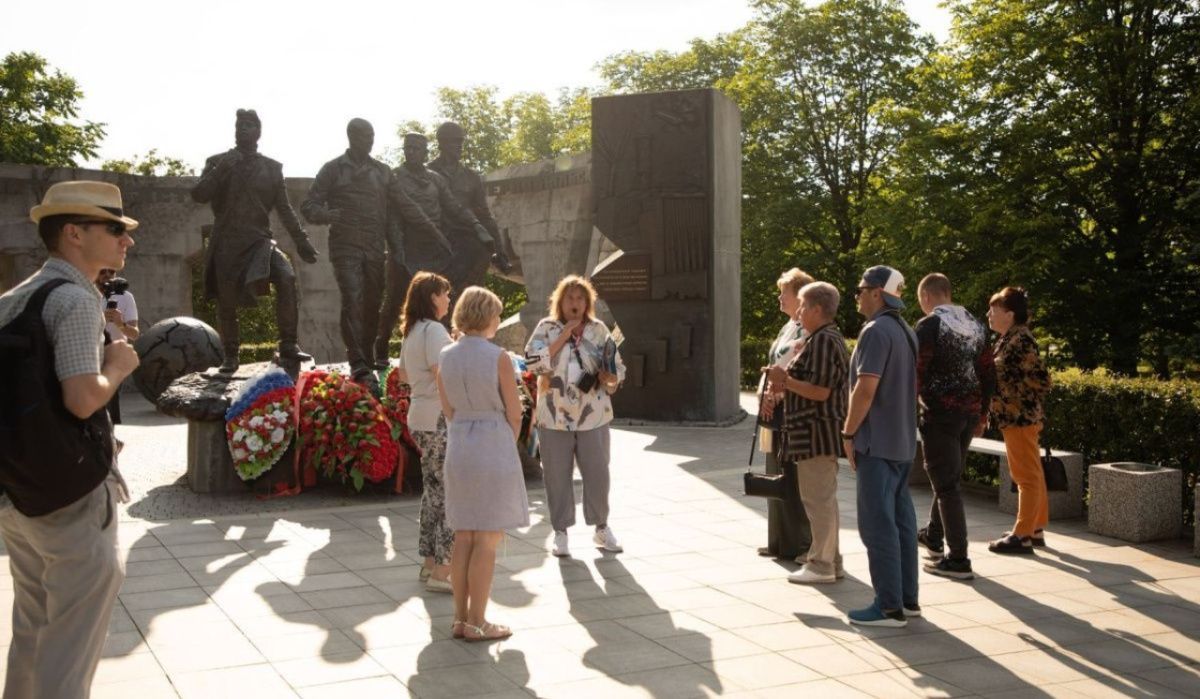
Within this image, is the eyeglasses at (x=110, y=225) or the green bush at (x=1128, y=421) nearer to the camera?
the eyeglasses at (x=110, y=225)

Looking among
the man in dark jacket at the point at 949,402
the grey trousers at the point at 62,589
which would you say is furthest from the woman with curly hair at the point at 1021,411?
the grey trousers at the point at 62,589

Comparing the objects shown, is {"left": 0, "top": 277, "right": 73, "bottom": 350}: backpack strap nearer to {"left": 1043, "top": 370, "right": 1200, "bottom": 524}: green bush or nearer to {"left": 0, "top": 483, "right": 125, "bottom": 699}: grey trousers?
{"left": 0, "top": 483, "right": 125, "bottom": 699}: grey trousers

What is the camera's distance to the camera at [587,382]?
773cm

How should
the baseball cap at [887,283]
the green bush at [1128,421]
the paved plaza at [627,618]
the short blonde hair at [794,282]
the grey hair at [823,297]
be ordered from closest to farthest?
the paved plaza at [627,618], the baseball cap at [887,283], the grey hair at [823,297], the short blonde hair at [794,282], the green bush at [1128,421]

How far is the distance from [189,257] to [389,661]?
65.4ft

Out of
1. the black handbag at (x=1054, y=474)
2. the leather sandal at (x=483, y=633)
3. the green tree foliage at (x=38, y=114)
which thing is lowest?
the leather sandal at (x=483, y=633)

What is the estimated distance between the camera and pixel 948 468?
714 centimetres

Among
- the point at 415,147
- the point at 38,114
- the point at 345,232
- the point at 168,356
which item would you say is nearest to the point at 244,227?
the point at 345,232

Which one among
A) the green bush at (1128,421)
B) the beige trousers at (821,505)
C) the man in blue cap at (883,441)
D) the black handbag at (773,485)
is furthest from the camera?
the green bush at (1128,421)

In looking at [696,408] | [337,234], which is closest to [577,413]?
[337,234]

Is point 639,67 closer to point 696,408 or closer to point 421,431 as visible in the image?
point 696,408

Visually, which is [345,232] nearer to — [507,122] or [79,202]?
[79,202]

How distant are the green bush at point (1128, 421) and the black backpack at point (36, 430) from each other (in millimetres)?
7761

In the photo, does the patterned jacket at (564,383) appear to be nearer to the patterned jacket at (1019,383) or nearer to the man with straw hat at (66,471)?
the patterned jacket at (1019,383)
